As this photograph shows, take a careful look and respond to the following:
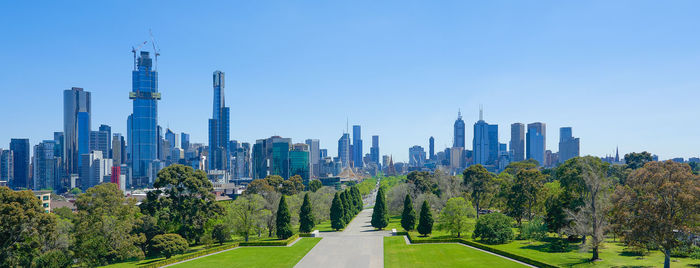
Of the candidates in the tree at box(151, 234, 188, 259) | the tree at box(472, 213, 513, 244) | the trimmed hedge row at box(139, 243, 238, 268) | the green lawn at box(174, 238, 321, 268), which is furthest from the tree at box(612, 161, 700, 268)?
the tree at box(151, 234, 188, 259)

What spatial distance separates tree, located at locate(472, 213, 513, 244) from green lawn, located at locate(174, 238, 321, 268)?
22.7 m

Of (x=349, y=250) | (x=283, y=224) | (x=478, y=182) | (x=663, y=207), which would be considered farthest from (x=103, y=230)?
(x=478, y=182)

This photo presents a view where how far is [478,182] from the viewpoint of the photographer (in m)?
92.2

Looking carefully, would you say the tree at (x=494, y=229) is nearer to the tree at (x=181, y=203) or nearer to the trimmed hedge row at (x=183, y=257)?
the trimmed hedge row at (x=183, y=257)

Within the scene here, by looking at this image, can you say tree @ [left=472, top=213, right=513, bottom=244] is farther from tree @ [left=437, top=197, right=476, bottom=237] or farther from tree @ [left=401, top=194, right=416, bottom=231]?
tree @ [left=401, top=194, right=416, bottom=231]

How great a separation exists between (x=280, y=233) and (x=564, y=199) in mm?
39051

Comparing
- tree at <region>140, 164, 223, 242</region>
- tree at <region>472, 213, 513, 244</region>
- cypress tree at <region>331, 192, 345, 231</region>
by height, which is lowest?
cypress tree at <region>331, 192, 345, 231</region>

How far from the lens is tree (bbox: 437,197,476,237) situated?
62.1 meters

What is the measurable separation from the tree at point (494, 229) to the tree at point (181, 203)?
121 feet

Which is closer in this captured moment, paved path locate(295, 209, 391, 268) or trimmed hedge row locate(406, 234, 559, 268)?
trimmed hedge row locate(406, 234, 559, 268)

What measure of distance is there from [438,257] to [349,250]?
1135 cm

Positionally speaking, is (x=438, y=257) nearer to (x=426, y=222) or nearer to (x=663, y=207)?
(x=426, y=222)

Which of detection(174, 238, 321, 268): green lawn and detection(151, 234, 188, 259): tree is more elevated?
detection(151, 234, 188, 259): tree

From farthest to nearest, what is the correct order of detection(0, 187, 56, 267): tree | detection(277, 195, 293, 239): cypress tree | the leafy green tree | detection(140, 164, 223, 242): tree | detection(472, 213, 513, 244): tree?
detection(277, 195, 293, 239): cypress tree < detection(140, 164, 223, 242): tree < detection(472, 213, 513, 244): tree < the leafy green tree < detection(0, 187, 56, 267): tree
